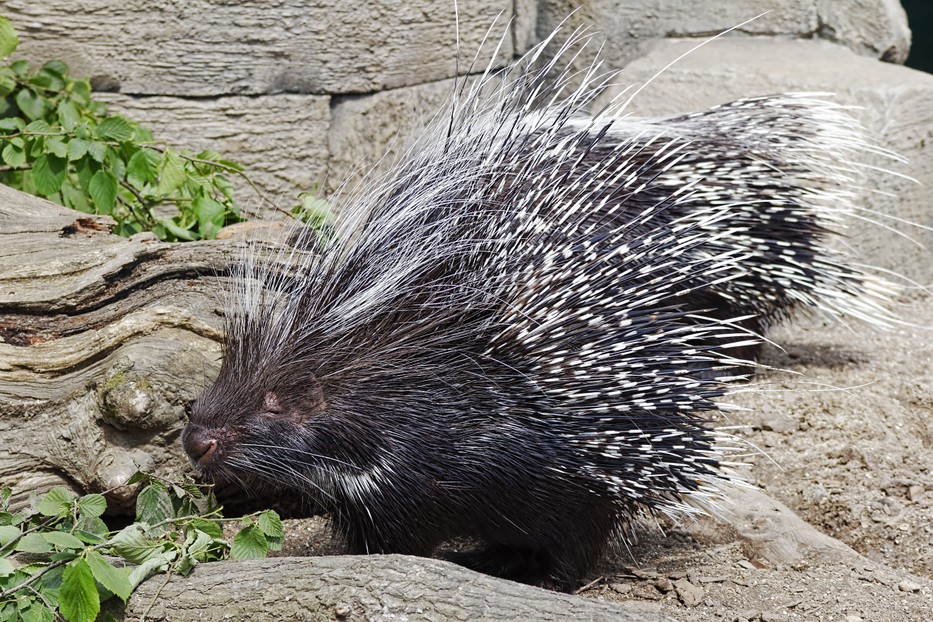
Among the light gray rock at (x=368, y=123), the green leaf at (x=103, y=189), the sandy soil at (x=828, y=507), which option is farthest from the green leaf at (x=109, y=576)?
the light gray rock at (x=368, y=123)

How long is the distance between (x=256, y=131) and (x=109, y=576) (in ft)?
8.57

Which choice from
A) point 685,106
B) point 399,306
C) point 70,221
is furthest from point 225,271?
point 685,106

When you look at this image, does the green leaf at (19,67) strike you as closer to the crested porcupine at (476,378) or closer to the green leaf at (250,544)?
the crested porcupine at (476,378)

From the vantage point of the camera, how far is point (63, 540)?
1.98 metres

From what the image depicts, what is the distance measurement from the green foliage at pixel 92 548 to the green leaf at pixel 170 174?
1143 mm

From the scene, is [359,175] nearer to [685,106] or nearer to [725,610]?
[685,106]

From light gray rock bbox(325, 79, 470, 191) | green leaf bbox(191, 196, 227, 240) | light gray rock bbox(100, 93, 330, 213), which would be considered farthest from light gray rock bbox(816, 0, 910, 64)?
green leaf bbox(191, 196, 227, 240)

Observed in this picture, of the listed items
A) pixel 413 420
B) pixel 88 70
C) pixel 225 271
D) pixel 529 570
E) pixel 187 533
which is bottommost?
pixel 529 570

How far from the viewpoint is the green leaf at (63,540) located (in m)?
1.98

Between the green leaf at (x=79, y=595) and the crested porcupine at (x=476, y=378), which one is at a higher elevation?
the crested porcupine at (x=476, y=378)

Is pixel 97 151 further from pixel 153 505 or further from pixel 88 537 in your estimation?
pixel 88 537

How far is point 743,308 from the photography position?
3.61m

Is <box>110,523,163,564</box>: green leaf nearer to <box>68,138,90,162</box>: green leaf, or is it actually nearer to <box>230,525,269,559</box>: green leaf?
<box>230,525,269,559</box>: green leaf

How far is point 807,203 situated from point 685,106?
1270 mm
